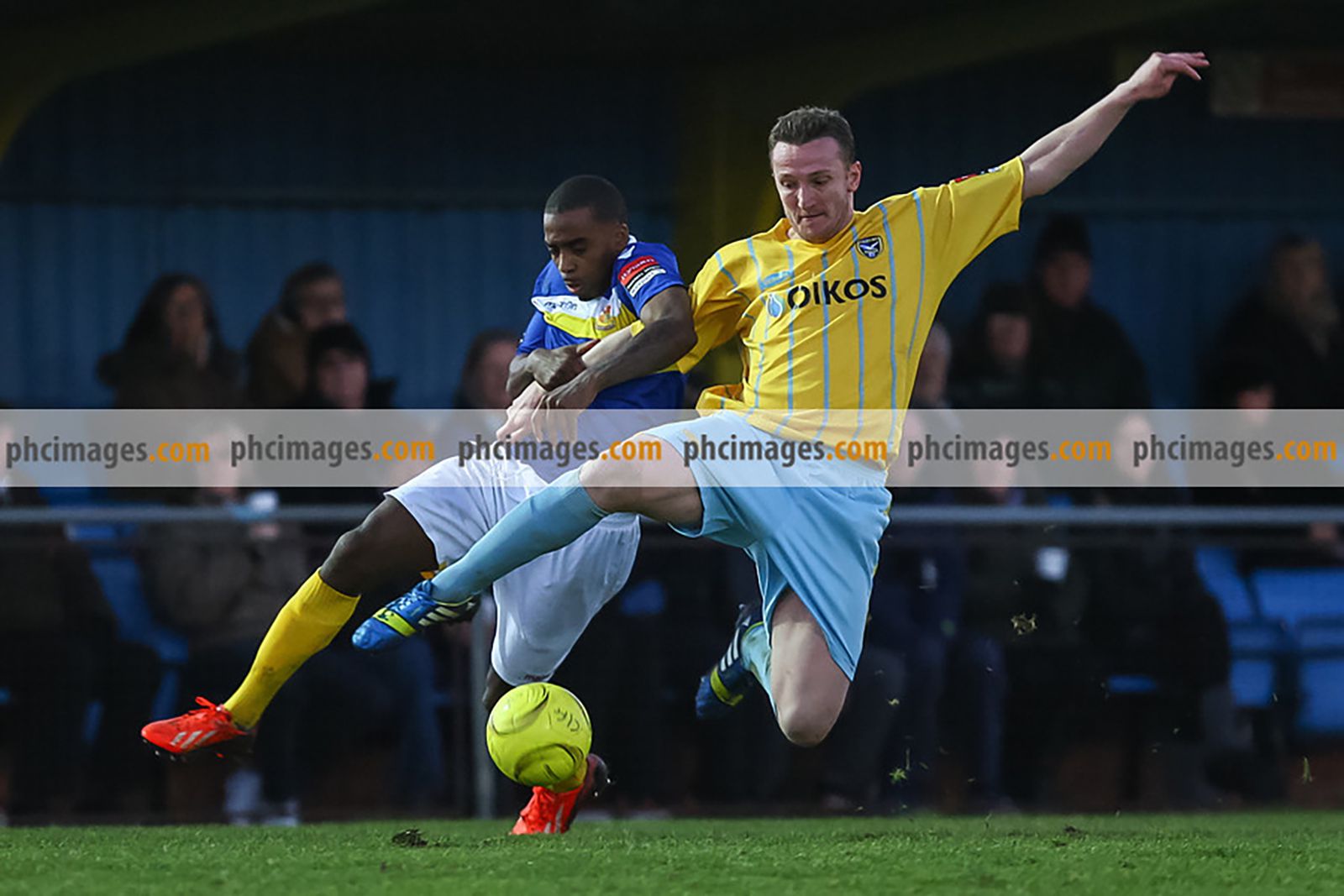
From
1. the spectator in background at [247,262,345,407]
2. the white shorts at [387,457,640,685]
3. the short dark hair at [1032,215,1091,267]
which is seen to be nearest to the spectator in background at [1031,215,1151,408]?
the short dark hair at [1032,215,1091,267]

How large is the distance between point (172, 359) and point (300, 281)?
2.34 ft

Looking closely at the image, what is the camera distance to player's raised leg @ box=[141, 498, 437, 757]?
627cm

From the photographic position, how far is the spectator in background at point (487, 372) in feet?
30.2

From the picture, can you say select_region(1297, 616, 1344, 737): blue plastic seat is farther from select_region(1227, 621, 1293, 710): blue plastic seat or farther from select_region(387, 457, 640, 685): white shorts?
select_region(387, 457, 640, 685): white shorts

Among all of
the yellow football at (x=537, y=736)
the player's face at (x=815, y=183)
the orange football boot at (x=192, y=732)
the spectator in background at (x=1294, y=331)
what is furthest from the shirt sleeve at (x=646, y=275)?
the spectator in background at (x=1294, y=331)

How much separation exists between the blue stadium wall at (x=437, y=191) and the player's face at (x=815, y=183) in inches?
189

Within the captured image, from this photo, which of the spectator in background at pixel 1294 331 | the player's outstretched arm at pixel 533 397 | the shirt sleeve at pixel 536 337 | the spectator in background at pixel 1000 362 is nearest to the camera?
the player's outstretched arm at pixel 533 397

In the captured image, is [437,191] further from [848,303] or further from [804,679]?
[804,679]

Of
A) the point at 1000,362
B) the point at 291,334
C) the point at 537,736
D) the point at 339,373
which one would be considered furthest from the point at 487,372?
the point at 537,736

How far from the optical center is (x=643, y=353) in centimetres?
600

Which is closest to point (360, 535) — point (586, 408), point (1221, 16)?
point (586, 408)

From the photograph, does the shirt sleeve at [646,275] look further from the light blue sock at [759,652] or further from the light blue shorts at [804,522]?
the light blue sock at [759,652]

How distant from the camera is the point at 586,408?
20.8 feet

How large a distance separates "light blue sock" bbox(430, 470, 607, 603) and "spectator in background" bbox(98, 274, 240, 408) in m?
3.89
